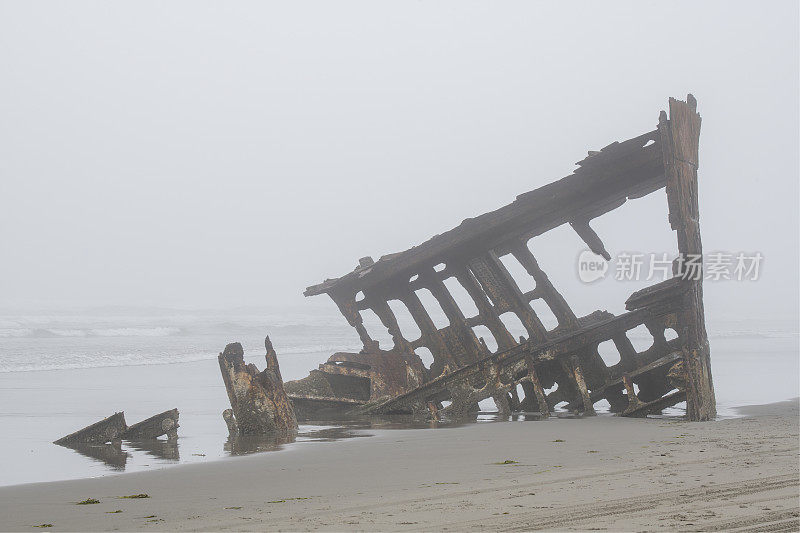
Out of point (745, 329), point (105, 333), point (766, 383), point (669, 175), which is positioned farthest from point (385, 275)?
point (745, 329)

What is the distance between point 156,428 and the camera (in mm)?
7711

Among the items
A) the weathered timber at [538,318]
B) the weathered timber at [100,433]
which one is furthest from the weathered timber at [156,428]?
the weathered timber at [538,318]

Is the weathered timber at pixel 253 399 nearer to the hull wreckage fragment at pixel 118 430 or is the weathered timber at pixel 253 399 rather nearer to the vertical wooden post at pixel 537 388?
the hull wreckage fragment at pixel 118 430

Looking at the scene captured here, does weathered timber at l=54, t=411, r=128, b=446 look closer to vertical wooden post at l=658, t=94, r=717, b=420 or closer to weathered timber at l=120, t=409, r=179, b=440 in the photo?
weathered timber at l=120, t=409, r=179, b=440

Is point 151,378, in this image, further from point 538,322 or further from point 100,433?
point 538,322

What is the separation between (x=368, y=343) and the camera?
1045 cm

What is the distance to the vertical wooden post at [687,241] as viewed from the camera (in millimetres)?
8188

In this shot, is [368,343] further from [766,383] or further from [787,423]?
[766,383]

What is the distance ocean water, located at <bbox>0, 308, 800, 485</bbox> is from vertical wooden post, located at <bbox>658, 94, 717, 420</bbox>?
137 cm

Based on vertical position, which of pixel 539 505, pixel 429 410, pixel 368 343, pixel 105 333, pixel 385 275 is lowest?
pixel 539 505

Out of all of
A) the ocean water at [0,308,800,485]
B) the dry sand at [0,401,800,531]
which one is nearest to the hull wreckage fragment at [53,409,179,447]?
the ocean water at [0,308,800,485]

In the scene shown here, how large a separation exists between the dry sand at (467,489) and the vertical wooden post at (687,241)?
1.29 m

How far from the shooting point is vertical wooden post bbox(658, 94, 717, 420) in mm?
8188

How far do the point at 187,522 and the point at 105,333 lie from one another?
32908mm
